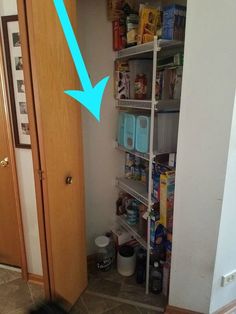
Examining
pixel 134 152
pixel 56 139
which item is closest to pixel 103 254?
pixel 134 152

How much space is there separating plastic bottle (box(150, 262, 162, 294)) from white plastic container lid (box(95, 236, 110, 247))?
0.41 metres

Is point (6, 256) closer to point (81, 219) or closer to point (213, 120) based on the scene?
point (81, 219)

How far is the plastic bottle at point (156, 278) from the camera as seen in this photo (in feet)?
5.41

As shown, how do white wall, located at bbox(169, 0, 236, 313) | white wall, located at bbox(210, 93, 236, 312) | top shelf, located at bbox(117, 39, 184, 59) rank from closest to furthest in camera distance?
white wall, located at bbox(169, 0, 236, 313) < white wall, located at bbox(210, 93, 236, 312) < top shelf, located at bbox(117, 39, 184, 59)

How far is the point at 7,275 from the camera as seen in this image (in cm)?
186

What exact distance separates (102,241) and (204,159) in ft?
3.58

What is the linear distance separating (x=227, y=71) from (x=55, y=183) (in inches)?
38.5

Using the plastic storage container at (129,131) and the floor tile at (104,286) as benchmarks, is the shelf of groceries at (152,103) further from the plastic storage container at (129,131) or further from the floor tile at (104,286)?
the floor tile at (104,286)

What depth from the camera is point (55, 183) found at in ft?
4.05

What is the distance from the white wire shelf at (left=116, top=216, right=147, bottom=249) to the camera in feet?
5.58

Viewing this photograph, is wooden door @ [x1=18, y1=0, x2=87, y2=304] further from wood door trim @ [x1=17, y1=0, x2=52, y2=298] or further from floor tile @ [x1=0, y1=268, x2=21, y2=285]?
floor tile @ [x1=0, y1=268, x2=21, y2=285]
